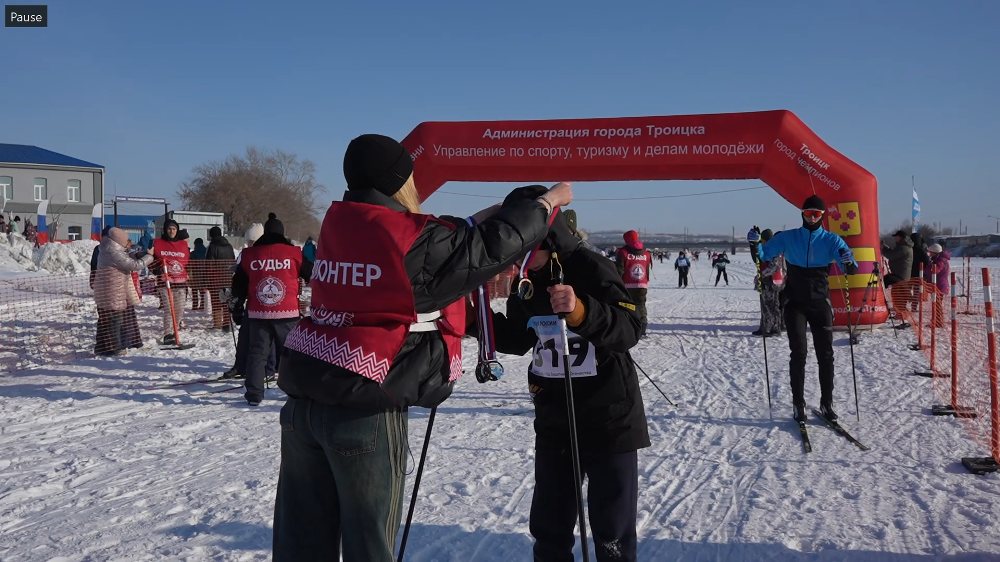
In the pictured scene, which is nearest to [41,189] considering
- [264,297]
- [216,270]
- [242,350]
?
[216,270]

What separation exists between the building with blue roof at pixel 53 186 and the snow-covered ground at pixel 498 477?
170 feet

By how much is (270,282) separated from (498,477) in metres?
3.53

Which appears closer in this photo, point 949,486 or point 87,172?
point 949,486

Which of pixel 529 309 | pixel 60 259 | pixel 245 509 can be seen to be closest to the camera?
pixel 529 309

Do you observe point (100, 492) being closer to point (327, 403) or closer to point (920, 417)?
point (327, 403)

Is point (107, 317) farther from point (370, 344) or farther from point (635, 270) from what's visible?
point (370, 344)

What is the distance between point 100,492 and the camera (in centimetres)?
448

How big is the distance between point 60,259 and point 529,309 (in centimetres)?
2460

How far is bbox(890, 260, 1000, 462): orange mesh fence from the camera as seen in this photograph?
16.6 feet

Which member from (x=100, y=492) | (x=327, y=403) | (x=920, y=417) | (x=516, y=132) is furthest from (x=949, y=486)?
(x=516, y=132)

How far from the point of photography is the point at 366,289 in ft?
6.38

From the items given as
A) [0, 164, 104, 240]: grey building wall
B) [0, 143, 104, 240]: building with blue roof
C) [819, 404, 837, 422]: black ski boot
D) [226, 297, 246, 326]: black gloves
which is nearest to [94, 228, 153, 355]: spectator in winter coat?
[226, 297, 246, 326]: black gloves

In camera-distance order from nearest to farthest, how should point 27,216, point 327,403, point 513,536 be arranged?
point 327,403 < point 513,536 < point 27,216

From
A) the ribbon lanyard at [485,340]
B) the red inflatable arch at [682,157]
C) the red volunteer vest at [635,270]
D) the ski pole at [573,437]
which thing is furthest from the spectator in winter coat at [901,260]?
the ribbon lanyard at [485,340]
